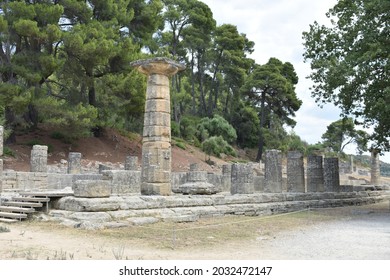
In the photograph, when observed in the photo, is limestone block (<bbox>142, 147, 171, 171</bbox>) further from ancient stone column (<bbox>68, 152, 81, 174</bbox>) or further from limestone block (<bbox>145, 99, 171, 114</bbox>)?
ancient stone column (<bbox>68, 152, 81, 174</bbox>)

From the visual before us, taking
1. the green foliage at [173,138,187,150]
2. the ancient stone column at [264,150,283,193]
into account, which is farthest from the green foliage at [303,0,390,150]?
the green foliage at [173,138,187,150]

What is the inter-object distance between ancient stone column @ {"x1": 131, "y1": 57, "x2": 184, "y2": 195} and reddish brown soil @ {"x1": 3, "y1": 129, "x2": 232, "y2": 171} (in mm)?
14258

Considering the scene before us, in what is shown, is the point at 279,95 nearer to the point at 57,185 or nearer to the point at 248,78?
the point at 248,78

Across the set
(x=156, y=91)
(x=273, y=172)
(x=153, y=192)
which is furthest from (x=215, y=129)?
(x=153, y=192)

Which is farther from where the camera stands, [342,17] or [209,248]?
[342,17]

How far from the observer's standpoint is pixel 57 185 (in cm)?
1931

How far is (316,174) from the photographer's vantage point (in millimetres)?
20938

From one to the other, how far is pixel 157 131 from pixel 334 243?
6545 millimetres

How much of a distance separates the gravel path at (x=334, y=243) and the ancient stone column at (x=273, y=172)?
6154 millimetres

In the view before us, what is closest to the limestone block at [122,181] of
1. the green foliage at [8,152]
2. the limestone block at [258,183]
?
the limestone block at [258,183]

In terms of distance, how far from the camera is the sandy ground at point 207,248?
23.5ft

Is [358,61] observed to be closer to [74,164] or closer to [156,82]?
[156,82]
